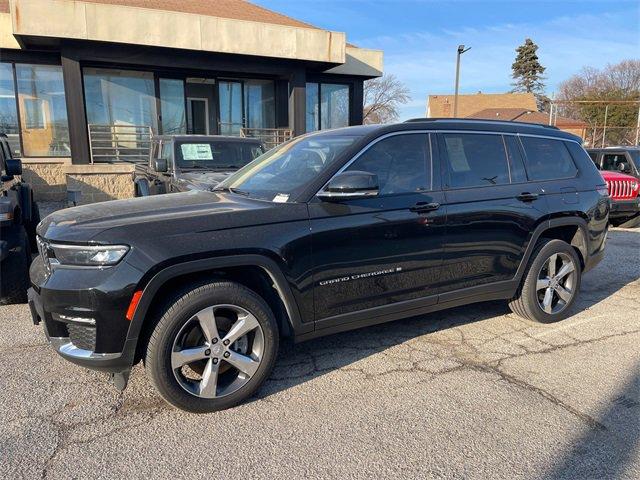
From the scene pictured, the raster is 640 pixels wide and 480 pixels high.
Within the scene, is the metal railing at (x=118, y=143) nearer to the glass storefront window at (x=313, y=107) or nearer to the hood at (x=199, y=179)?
the glass storefront window at (x=313, y=107)

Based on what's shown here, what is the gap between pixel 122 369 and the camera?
2.82 meters

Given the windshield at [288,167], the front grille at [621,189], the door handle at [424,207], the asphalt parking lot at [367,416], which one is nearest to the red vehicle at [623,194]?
the front grille at [621,189]

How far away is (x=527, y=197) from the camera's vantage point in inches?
169

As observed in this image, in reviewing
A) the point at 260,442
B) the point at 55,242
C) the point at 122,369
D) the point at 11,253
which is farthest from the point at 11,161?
the point at 260,442

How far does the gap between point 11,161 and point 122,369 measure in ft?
12.1

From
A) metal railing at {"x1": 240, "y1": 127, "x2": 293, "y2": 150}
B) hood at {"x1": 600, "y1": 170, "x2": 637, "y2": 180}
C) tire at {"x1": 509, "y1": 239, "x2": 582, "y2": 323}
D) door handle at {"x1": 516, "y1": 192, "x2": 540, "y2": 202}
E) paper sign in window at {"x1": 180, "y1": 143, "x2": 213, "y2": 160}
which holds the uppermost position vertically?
metal railing at {"x1": 240, "y1": 127, "x2": 293, "y2": 150}

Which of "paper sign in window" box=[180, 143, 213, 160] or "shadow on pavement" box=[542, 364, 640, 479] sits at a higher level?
"paper sign in window" box=[180, 143, 213, 160]

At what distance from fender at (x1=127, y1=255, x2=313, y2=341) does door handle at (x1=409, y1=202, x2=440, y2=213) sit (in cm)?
119

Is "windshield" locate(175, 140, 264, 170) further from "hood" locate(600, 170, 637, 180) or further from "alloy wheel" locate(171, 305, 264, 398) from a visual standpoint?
"hood" locate(600, 170, 637, 180)

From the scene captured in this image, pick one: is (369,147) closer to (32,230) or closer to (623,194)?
(32,230)

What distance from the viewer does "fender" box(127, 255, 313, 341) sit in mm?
2746

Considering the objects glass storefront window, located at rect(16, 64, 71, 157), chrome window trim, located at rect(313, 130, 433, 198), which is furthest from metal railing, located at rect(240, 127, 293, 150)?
chrome window trim, located at rect(313, 130, 433, 198)

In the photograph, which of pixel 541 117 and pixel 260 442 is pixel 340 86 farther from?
pixel 541 117

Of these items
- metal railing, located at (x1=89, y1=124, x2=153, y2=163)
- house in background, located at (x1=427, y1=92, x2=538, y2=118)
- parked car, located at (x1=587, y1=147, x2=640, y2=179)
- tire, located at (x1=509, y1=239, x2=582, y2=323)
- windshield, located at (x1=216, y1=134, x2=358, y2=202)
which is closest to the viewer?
windshield, located at (x1=216, y1=134, x2=358, y2=202)
